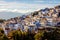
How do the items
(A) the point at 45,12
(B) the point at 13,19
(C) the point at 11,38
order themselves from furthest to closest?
1. (A) the point at 45,12
2. (B) the point at 13,19
3. (C) the point at 11,38

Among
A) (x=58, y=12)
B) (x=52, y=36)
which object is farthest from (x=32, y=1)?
(x=52, y=36)

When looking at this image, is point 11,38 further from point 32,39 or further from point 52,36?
point 52,36

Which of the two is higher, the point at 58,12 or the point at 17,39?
the point at 17,39

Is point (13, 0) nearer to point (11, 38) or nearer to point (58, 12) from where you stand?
point (58, 12)

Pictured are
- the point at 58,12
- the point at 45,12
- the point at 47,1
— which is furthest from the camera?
the point at 45,12

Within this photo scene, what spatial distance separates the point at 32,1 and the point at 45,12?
25.0ft

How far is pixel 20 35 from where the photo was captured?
10.2 meters

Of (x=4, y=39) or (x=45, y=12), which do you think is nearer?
(x=4, y=39)

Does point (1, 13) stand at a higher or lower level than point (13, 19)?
higher

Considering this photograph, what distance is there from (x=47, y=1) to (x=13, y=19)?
163 inches

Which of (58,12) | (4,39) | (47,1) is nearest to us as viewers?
(4,39)

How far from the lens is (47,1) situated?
712 inches

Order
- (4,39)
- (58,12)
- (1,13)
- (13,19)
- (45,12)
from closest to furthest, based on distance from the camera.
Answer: (4,39) < (1,13) < (13,19) < (58,12) < (45,12)

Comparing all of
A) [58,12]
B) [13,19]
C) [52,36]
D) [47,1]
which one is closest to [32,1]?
[47,1]
